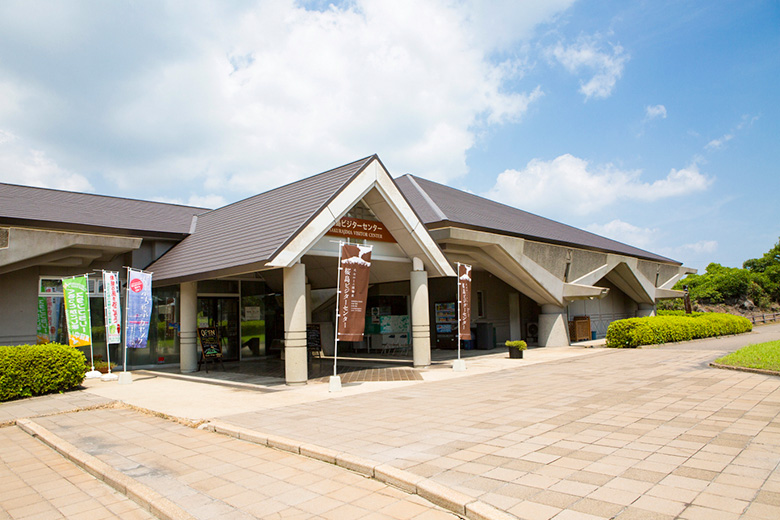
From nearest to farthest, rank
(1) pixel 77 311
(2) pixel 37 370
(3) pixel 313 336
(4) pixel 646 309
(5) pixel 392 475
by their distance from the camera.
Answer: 1. (5) pixel 392 475
2. (2) pixel 37 370
3. (1) pixel 77 311
4. (3) pixel 313 336
5. (4) pixel 646 309

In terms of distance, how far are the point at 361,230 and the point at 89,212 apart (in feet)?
32.9

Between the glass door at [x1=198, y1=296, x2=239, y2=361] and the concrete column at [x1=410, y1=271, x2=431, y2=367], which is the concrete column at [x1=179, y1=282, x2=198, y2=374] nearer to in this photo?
the glass door at [x1=198, y1=296, x2=239, y2=361]

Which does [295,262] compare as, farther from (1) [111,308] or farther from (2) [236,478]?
(2) [236,478]

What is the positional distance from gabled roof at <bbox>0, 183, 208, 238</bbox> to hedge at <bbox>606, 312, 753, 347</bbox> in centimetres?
1735

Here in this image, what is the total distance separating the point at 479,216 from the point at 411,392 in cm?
1079

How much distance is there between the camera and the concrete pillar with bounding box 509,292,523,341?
83.2ft

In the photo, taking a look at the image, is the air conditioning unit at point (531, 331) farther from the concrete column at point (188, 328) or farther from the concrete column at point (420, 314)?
the concrete column at point (188, 328)

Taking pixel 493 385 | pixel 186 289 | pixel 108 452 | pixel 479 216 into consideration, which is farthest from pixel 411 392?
pixel 479 216

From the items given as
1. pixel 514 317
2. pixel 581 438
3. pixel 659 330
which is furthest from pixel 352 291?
pixel 659 330

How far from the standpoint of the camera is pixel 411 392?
35.9ft

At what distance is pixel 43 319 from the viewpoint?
1532 cm

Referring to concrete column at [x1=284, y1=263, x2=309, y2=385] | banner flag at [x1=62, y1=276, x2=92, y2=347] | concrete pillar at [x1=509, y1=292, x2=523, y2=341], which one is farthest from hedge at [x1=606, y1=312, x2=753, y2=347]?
banner flag at [x1=62, y1=276, x2=92, y2=347]

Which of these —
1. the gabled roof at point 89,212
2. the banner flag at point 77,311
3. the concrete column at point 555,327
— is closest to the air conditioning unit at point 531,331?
the concrete column at point 555,327

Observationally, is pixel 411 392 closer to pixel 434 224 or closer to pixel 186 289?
pixel 434 224
